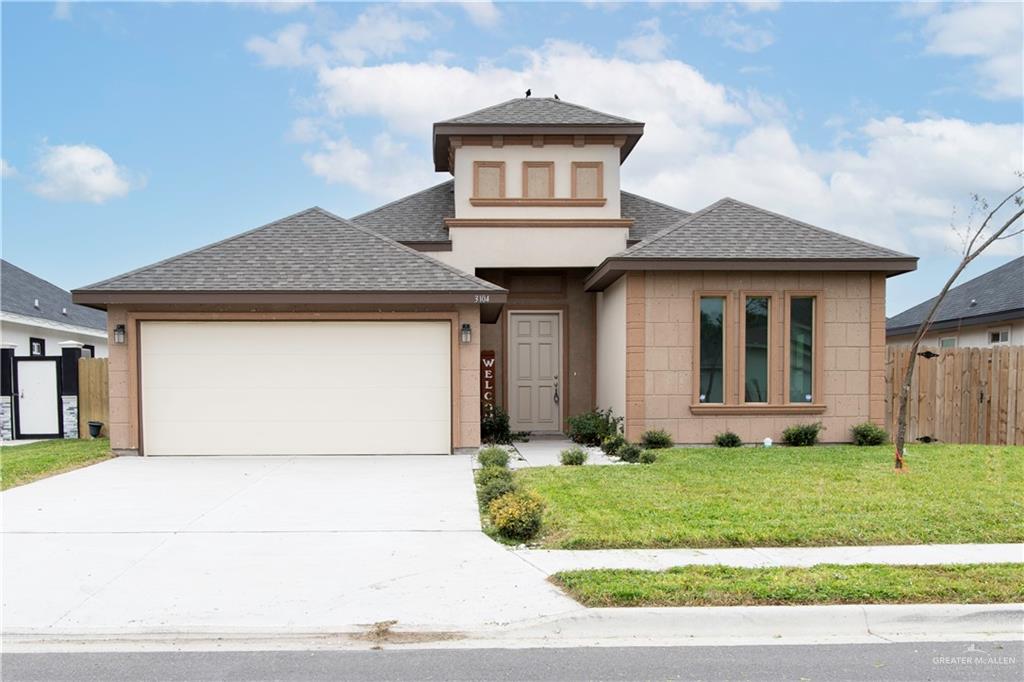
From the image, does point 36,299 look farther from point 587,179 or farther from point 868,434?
point 868,434

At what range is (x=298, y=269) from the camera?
39.4ft

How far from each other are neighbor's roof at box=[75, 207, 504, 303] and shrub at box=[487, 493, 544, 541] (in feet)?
17.6

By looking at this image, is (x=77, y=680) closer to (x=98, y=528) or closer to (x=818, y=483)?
(x=98, y=528)

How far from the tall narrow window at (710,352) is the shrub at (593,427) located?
1.63 metres

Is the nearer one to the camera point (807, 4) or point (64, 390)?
point (807, 4)

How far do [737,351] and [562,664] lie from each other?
355 inches

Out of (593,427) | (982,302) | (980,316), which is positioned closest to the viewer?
(593,427)

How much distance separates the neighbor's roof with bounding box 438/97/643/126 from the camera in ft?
47.3

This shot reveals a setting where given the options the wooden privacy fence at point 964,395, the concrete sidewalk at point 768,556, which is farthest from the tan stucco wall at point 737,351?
the concrete sidewalk at point 768,556

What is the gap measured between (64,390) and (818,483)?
14614mm

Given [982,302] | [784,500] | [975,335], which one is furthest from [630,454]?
[982,302]

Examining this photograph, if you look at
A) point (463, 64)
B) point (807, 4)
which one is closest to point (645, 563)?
point (807, 4)

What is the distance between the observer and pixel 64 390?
1488 centimetres

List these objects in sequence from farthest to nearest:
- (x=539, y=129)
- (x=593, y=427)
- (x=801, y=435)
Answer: (x=539, y=129) → (x=593, y=427) → (x=801, y=435)
